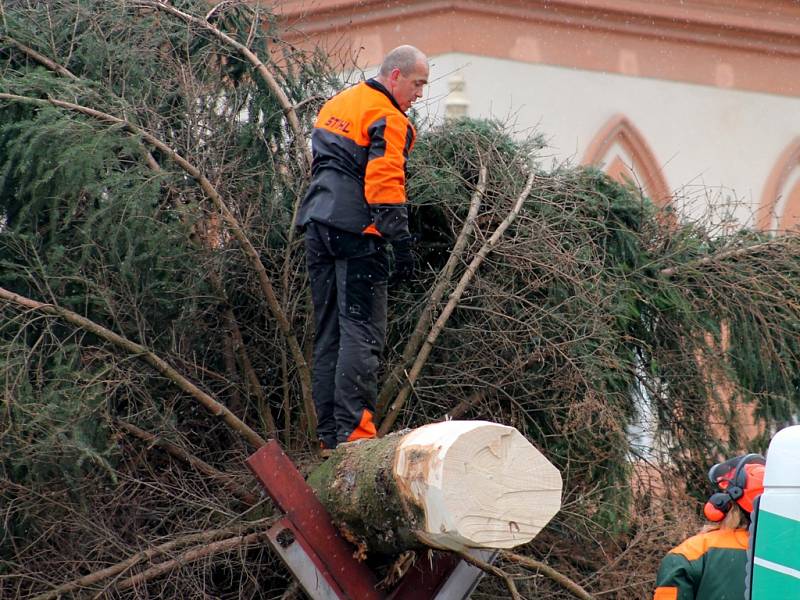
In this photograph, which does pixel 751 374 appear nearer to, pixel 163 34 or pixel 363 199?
pixel 363 199

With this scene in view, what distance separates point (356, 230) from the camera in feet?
17.7

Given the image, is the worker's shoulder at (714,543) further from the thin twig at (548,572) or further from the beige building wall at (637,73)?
the beige building wall at (637,73)

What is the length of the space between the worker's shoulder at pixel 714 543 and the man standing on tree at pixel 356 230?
4.07ft

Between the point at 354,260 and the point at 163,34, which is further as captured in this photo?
the point at 163,34

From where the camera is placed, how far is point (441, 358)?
6.08 metres

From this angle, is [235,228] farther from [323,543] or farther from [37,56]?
[323,543]

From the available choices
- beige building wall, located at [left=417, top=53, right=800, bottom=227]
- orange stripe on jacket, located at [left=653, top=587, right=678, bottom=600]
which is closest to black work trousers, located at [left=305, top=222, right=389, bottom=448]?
orange stripe on jacket, located at [left=653, top=587, right=678, bottom=600]

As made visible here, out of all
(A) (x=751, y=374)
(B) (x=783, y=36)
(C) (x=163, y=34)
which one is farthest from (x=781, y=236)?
(B) (x=783, y=36)

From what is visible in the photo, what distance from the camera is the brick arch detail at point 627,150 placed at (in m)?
13.2

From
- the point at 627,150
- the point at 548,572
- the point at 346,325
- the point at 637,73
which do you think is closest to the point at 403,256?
the point at 346,325

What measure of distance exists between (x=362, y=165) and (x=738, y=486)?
6.16ft

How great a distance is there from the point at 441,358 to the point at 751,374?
1945mm

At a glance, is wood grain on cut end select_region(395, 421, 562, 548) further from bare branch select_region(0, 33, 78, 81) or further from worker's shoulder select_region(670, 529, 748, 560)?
bare branch select_region(0, 33, 78, 81)

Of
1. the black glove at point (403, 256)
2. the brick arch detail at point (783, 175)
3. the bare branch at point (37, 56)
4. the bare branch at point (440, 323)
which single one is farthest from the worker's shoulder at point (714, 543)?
the brick arch detail at point (783, 175)
